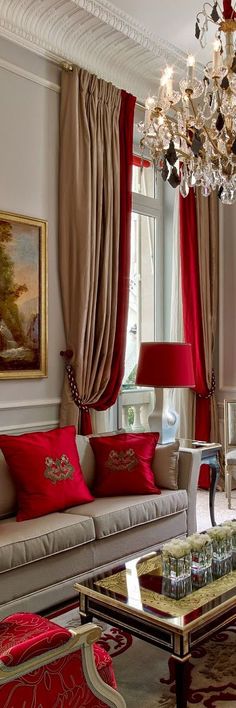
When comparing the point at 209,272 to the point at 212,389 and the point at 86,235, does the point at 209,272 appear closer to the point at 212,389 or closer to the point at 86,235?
the point at 212,389

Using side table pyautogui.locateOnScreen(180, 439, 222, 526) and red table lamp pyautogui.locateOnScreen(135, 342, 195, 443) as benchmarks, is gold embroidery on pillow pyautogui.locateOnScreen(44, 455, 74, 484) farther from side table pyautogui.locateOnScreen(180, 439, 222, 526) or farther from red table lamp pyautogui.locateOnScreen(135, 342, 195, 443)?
side table pyautogui.locateOnScreen(180, 439, 222, 526)

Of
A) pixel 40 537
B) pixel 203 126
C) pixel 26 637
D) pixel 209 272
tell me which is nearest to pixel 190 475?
pixel 40 537

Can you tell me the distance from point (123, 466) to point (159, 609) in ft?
4.15

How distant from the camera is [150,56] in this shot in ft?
13.6

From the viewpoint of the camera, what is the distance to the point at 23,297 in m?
3.65

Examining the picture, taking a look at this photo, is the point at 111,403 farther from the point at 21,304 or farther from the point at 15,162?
the point at 15,162

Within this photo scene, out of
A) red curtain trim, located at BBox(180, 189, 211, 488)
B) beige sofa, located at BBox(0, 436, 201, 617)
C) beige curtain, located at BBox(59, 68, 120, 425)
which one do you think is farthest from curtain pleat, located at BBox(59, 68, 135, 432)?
red curtain trim, located at BBox(180, 189, 211, 488)

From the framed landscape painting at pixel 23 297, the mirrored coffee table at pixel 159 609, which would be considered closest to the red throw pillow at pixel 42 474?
the mirrored coffee table at pixel 159 609

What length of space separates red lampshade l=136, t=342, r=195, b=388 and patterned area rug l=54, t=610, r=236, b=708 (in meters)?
1.40

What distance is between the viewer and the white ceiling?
11.6ft

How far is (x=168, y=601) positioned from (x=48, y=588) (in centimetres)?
69

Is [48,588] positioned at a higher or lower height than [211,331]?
lower

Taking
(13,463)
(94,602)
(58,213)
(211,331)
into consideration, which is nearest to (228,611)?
(94,602)

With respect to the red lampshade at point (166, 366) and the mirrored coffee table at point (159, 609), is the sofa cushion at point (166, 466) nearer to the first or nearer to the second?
the red lampshade at point (166, 366)
